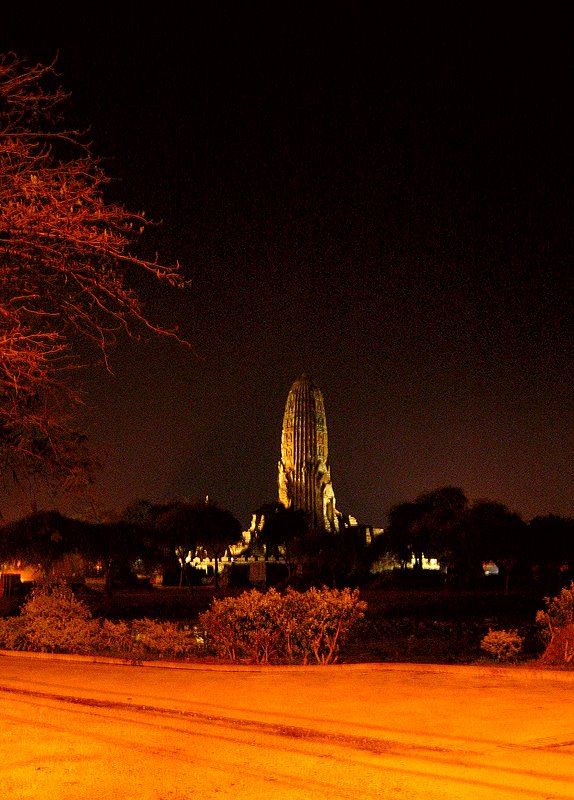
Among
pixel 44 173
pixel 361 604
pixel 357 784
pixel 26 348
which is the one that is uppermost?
pixel 44 173

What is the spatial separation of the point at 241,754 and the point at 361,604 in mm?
8722

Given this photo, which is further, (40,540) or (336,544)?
(336,544)

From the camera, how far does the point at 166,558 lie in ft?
259

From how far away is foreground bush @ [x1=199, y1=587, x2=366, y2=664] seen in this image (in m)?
16.6

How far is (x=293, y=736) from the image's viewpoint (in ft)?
30.0

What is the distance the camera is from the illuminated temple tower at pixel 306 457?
484 feet

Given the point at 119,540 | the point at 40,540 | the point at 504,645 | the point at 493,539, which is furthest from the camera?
the point at 493,539

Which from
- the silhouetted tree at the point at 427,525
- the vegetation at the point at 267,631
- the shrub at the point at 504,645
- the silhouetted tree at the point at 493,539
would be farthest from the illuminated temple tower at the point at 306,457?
the shrub at the point at 504,645

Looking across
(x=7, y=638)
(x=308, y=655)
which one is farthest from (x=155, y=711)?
(x=7, y=638)

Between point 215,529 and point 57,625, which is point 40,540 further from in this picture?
point 57,625

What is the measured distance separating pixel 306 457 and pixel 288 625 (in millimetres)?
133735

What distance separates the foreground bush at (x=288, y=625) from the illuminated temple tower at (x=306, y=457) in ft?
420

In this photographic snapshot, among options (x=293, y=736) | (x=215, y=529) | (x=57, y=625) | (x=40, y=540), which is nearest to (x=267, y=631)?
(x=57, y=625)

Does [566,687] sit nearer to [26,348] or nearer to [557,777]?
[557,777]
